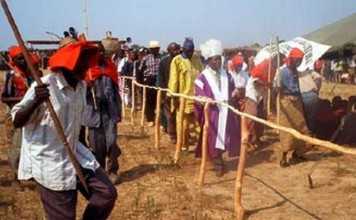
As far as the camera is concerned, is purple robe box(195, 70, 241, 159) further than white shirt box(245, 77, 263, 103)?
No

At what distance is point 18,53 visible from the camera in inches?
247

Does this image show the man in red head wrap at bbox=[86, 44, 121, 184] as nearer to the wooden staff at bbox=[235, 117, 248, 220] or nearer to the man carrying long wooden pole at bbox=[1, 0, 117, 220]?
the wooden staff at bbox=[235, 117, 248, 220]

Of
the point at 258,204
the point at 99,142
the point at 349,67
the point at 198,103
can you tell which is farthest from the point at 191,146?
the point at 349,67

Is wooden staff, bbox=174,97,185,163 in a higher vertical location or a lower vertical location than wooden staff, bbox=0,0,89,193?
lower

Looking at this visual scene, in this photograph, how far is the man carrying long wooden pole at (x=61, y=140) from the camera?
3926 mm

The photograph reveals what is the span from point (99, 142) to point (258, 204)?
2238mm

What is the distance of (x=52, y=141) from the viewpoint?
Answer: 13.3 feet

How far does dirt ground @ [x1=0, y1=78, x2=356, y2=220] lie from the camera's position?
6.19 meters

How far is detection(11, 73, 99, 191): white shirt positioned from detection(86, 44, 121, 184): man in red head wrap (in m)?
3.05

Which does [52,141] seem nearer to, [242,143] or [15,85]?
[242,143]

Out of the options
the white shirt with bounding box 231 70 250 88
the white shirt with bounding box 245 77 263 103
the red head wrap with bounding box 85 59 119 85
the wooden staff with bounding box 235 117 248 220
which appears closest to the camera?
the wooden staff with bounding box 235 117 248 220

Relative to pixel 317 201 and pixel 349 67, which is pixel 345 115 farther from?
pixel 349 67

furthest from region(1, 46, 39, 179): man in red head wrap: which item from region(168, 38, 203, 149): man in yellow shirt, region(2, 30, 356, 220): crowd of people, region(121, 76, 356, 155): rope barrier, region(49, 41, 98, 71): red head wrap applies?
region(168, 38, 203, 149): man in yellow shirt

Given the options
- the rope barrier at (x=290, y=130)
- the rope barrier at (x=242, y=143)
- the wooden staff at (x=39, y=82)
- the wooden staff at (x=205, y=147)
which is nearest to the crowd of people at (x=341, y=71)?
the rope barrier at (x=242, y=143)
